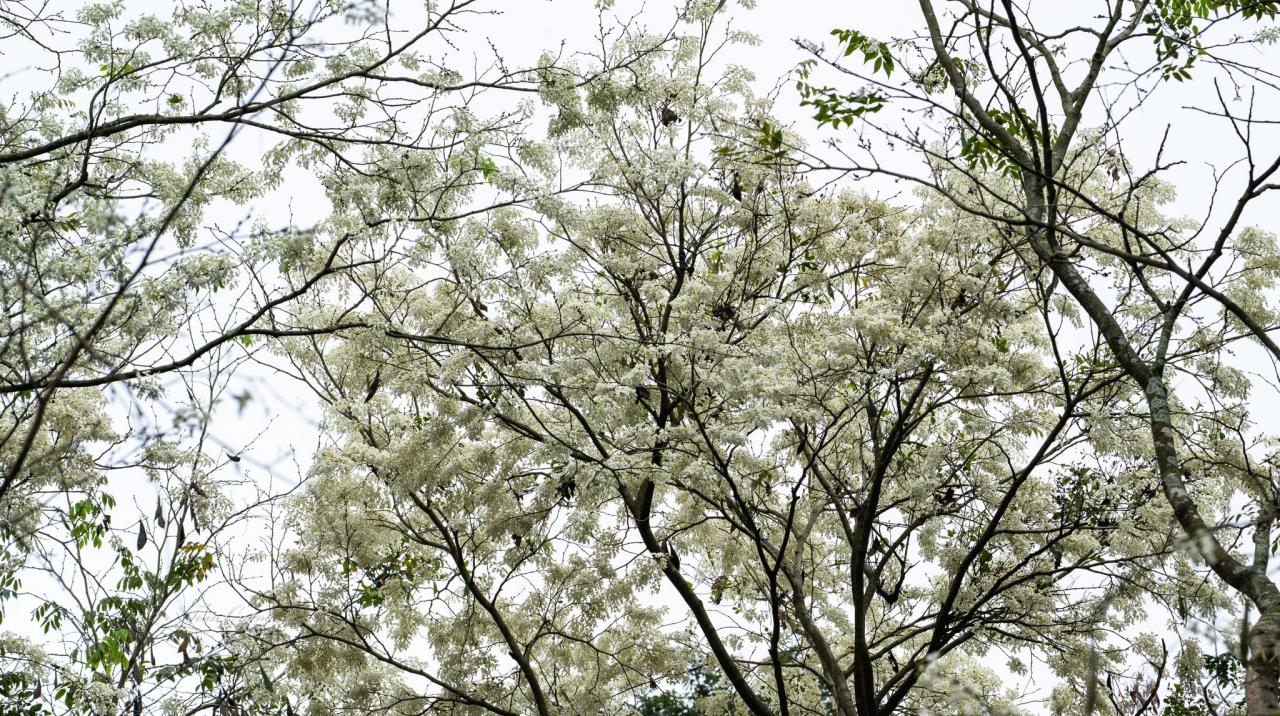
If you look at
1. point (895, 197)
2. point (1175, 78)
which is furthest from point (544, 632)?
point (1175, 78)

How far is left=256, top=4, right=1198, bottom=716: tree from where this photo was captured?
9.12 metres

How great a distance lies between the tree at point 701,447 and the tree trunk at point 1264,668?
4772 mm

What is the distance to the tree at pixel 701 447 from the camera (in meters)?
9.12

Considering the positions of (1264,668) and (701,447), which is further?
(701,447)

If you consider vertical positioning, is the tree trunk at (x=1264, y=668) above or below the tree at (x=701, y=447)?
below

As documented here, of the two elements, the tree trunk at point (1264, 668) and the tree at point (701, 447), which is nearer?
the tree trunk at point (1264, 668)

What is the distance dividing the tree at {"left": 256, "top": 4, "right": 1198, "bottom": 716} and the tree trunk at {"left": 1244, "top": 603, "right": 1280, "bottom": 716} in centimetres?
477

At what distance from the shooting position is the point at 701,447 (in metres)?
9.13

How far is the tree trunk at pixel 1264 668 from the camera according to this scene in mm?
3316

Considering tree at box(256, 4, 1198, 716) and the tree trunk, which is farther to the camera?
tree at box(256, 4, 1198, 716)

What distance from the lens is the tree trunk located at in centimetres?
332

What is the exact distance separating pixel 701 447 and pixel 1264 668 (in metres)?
6.02

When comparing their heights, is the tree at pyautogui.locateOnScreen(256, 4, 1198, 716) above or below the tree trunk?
above

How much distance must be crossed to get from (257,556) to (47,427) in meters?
2.16
